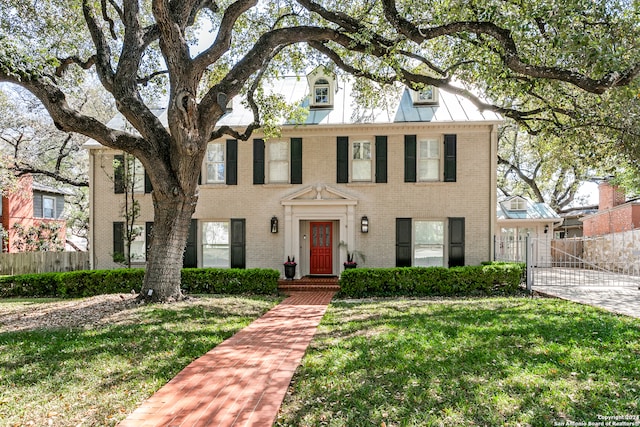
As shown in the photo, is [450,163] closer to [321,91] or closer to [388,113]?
[388,113]

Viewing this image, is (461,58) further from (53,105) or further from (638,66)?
(53,105)

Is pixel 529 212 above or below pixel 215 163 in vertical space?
below

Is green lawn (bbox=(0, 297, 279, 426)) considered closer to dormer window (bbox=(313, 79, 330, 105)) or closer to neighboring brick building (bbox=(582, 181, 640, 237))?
dormer window (bbox=(313, 79, 330, 105))

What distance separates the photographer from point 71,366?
4.80 metres

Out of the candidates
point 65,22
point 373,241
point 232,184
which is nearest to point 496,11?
point 373,241

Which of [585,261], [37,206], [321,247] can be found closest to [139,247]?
[321,247]

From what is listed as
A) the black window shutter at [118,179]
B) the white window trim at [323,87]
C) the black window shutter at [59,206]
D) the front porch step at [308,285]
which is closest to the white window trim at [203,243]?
the front porch step at [308,285]

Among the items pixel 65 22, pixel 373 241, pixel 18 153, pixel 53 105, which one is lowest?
pixel 373 241

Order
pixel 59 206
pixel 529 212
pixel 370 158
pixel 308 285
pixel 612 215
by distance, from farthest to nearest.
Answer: pixel 59 206
pixel 529 212
pixel 612 215
pixel 370 158
pixel 308 285

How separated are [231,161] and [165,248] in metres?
6.03

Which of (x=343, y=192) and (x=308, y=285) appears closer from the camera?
(x=308, y=285)

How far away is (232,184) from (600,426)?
12391 mm

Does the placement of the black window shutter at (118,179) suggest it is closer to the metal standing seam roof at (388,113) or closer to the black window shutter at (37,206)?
the metal standing seam roof at (388,113)

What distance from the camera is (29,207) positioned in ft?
77.9
